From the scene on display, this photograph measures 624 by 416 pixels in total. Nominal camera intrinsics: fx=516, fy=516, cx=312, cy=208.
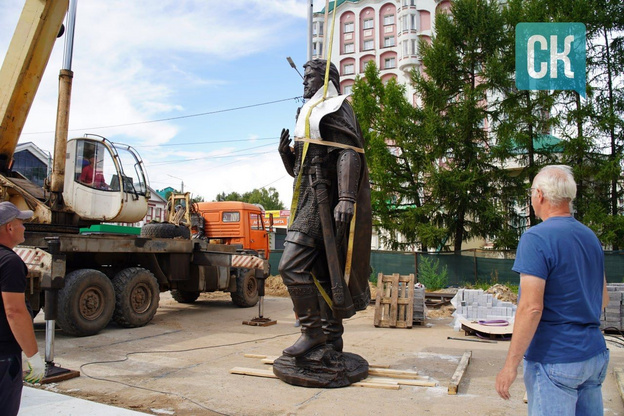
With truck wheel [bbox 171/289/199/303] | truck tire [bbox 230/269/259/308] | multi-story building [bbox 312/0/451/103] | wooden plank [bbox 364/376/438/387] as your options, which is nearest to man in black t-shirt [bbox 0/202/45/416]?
wooden plank [bbox 364/376/438/387]

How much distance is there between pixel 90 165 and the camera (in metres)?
8.85

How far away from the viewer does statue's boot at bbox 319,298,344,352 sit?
510 centimetres

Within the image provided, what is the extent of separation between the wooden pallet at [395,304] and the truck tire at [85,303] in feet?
14.6

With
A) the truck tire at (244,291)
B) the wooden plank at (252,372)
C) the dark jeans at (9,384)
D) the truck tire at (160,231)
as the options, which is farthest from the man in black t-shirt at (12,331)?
the truck tire at (244,291)

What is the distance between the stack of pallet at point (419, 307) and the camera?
9.26 meters

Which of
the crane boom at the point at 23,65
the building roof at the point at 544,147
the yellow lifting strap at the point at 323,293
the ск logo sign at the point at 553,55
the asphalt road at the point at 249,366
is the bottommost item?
the asphalt road at the point at 249,366

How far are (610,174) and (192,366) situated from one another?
16.9 m

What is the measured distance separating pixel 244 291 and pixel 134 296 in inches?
142

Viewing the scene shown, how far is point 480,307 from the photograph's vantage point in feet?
29.0

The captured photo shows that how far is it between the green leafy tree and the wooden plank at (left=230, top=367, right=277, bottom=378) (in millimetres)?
66853

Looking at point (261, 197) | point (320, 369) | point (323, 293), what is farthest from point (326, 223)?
point (261, 197)

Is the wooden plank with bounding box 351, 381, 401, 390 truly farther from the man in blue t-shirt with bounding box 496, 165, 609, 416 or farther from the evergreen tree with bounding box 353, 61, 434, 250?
the evergreen tree with bounding box 353, 61, 434, 250

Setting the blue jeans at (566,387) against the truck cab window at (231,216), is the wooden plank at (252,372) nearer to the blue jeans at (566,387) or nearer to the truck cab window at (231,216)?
the blue jeans at (566,387)

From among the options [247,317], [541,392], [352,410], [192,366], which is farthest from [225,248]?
[541,392]
